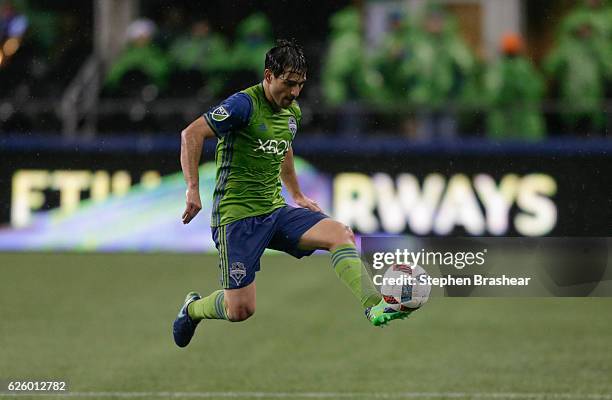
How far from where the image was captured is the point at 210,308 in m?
7.18

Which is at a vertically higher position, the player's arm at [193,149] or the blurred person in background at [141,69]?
the blurred person in background at [141,69]

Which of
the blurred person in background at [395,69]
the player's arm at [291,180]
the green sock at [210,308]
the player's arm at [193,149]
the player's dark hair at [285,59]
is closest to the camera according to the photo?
the player's arm at [193,149]

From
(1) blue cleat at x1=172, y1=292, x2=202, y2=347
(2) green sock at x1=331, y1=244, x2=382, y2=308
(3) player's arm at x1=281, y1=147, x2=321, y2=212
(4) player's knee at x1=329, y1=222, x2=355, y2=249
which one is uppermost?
(3) player's arm at x1=281, y1=147, x2=321, y2=212

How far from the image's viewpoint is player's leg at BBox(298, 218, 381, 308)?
21.7 ft

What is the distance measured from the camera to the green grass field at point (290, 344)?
758 cm

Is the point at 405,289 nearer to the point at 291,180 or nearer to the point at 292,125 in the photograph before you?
the point at 292,125

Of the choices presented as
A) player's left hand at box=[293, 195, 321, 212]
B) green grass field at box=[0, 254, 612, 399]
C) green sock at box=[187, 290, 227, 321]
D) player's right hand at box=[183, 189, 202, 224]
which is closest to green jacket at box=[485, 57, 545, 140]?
green grass field at box=[0, 254, 612, 399]

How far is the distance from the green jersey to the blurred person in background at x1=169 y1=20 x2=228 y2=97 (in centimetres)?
911

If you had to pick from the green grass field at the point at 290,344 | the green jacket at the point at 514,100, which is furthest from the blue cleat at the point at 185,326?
the green jacket at the point at 514,100

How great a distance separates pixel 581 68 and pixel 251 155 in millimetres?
9784

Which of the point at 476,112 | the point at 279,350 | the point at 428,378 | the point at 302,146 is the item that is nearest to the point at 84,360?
the point at 279,350

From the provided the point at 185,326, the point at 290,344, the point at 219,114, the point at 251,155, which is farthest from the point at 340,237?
the point at 290,344

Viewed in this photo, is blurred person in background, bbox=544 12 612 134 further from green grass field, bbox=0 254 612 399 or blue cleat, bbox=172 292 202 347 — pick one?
blue cleat, bbox=172 292 202 347

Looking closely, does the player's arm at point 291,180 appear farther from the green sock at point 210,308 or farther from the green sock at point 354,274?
the green sock at point 210,308
